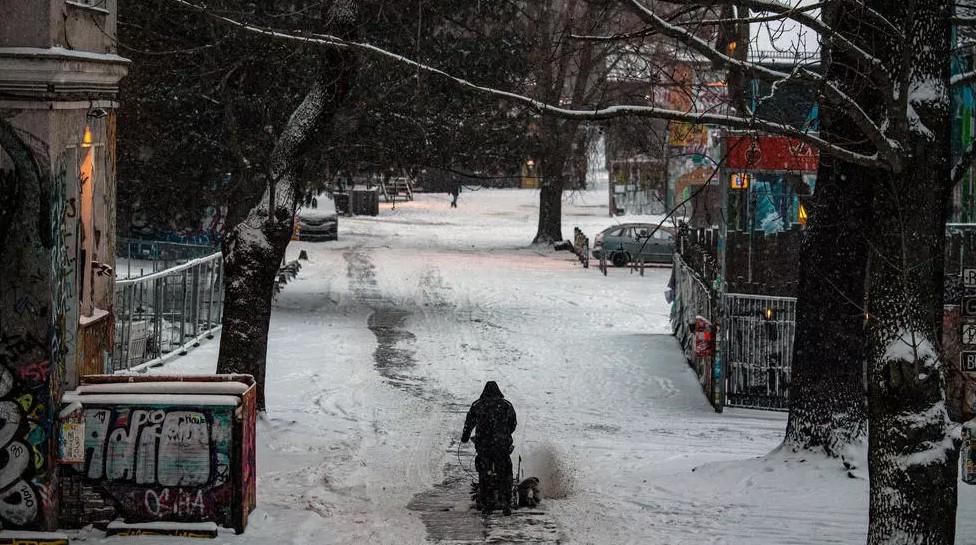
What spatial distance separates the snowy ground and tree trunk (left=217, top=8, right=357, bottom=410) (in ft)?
3.48

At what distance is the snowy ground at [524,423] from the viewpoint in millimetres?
12125

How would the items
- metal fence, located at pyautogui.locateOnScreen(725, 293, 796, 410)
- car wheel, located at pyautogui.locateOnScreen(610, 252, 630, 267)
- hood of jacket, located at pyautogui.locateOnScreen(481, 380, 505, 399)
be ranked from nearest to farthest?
1. hood of jacket, located at pyautogui.locateOnScreen(481, 380, 505, 399)
2. metal fence, located at pyautogui.locateOnScreen(725, 293, 796, 410)
3. car wheel, located at pyautogui.locateOnScreen(610, 252, 630, 267)

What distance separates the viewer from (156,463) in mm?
10875

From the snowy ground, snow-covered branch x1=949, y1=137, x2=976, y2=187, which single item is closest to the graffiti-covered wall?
the snowy ground

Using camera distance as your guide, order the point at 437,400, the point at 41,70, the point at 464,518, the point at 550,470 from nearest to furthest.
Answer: the point at 41,70, the point at 464,518, the point at 550,470, the point at 437,400

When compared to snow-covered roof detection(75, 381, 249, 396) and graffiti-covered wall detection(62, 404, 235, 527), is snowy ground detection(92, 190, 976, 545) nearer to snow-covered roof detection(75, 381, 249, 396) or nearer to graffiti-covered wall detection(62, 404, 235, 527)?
graffiti-covered wall detection(62, 404, 235, 527)

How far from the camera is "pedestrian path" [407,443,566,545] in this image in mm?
11516

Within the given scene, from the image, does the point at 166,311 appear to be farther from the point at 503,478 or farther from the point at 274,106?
the point at 503,478

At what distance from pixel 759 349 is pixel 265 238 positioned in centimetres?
738

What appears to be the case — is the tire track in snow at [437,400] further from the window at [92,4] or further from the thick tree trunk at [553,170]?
the thick tree trunk at [553,170]

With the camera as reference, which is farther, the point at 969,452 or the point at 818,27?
the point at 969,452

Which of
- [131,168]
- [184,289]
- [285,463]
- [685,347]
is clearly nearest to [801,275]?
[285,463]

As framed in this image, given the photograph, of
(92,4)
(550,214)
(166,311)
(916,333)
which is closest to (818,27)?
(916,333)

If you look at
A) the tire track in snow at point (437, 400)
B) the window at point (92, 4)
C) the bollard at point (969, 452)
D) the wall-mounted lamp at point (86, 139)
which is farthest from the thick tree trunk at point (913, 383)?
the window at point (92, 4)
